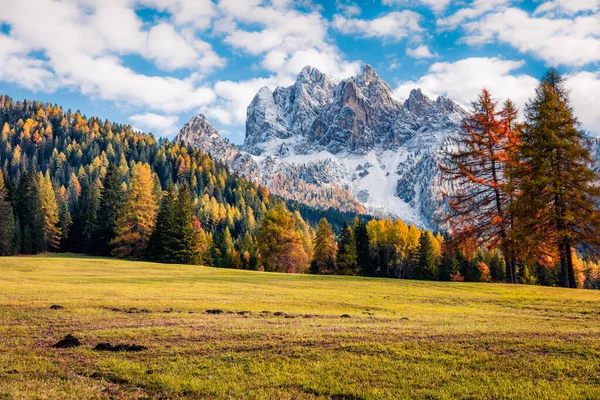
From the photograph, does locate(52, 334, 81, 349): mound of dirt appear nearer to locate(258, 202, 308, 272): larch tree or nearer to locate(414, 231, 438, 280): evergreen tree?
locate(258, 202, 308, 272): larch tree

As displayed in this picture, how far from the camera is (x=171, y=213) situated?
65.1 m

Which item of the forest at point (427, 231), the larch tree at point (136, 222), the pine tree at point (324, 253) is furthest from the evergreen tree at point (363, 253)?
the larch tree at point (136, 222)

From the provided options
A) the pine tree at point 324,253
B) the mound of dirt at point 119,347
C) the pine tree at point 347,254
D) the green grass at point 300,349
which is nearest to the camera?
the green grass at point 300,349

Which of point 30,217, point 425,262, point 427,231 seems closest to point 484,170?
point 425,262

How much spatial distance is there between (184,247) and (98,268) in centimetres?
2045

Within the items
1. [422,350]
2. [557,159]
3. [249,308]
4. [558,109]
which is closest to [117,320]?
[249,308]

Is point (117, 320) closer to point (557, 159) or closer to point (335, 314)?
point (335, 314)

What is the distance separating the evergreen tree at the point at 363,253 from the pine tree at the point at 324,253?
16.0ft

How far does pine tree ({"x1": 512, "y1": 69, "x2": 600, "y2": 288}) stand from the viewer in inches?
1107

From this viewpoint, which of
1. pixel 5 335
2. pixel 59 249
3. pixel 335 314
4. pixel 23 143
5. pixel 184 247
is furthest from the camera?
pixel 23 143

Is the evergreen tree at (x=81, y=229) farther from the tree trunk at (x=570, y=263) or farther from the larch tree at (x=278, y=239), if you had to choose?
the tree trunk at (x=570, y=263)

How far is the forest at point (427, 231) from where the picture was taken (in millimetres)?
29000

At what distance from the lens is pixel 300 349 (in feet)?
36.8

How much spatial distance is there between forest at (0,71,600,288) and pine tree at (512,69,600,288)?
0.31 feet
